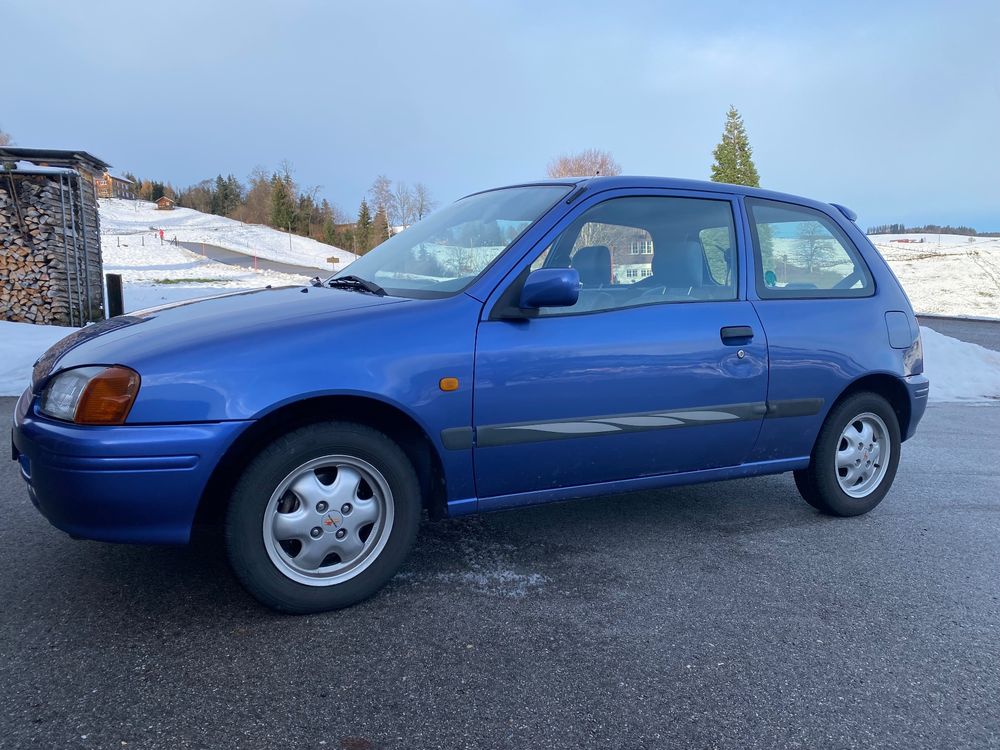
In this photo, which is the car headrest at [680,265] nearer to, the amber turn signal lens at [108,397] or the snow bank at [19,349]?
the amber turn signal lens at [108,397]

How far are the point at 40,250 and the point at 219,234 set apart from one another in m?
61.2

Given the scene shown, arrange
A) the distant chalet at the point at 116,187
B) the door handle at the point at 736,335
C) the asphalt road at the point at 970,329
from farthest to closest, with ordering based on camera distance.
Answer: the distant chalet at the point at 116,187
the asphalt road at the point at 970,329
the door handle at the point at 736,335

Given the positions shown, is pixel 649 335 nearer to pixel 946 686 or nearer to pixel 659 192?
pixel 659 192

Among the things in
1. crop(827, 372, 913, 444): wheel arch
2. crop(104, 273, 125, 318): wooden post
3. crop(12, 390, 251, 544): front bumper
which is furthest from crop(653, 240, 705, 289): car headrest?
crop(104, 273, 125, 318): wooden post

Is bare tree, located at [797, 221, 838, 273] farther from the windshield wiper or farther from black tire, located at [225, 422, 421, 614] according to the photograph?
black tire, located at [225, 422, 421, 614]

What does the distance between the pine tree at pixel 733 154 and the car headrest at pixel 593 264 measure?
154 ft

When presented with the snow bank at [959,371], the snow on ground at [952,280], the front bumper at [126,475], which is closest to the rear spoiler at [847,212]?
the front bumper at [126,475]

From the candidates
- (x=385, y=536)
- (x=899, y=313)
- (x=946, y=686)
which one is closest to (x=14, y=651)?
→ (x=385, y=536)

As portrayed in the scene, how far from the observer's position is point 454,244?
12.1ft

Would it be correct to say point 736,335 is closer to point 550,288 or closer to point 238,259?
point 550,288

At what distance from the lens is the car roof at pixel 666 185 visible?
12.0 ft

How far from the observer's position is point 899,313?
173 inches

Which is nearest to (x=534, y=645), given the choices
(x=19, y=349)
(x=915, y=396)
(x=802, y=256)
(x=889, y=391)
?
(x=802, y=256)

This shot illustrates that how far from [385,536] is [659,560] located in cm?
133
